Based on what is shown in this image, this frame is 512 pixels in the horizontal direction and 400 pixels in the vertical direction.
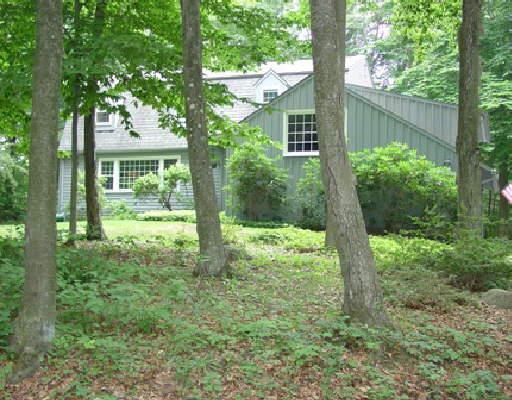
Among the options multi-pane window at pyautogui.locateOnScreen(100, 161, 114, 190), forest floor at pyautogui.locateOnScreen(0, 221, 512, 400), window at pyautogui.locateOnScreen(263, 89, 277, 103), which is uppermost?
window at pyautogui.locateOnScreen(263, 89, 277, 103)

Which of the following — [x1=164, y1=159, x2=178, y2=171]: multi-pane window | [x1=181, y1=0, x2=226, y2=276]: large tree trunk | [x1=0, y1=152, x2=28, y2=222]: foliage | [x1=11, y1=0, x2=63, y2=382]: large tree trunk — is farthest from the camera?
[x1=164, y1=159, x2=178, y2=171]: multi-pane window

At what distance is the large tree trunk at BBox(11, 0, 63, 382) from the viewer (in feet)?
15.6

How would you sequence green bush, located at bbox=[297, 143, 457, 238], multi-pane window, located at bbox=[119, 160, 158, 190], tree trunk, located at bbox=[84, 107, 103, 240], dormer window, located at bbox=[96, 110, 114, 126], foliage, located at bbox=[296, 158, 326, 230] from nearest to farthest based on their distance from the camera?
tree trunk, located at bbox=[84, 107, 103, 240] < green bush, located at bbox=[297, 143, 457, 238] < foliage, located at bbox=[296, 158, 326, 230] < multi-pane window, located at bbox=[119, 160, 158, 190] < dormer window, located at bbox=[96, 110, 114, 126]

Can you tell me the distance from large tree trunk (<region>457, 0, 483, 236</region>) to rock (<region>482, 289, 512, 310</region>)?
7.30 feet

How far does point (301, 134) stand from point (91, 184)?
1015 centimetres

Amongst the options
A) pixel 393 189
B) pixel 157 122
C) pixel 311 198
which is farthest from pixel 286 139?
pixel 157 122

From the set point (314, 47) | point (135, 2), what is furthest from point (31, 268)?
Result: point (135, 2)

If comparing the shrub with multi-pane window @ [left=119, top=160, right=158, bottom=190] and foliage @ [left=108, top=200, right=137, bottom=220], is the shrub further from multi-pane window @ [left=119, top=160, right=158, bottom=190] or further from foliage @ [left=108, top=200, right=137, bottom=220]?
multi-pane window @ [left=119, top=160, right=158, bottom=190]

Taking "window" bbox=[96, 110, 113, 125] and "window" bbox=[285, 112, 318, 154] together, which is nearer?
"window" bbox=[285, 112, 318, 154]

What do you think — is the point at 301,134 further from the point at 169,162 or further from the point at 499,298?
the point at 499,298

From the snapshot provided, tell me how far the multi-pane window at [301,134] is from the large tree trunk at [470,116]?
10083mm

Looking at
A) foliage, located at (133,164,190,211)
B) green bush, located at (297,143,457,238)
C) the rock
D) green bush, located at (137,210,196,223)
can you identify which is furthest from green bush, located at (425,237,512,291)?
foliage, located at (133,164,190,211)

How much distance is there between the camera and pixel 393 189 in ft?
57.4

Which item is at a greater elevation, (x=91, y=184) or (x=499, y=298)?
(x=91, y=184)
